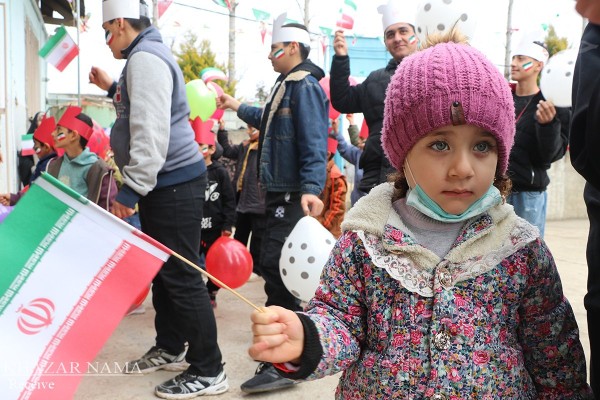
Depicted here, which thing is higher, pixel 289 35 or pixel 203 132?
pixel 289 35

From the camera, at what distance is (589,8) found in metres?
1.03

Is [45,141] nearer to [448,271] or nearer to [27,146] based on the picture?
[27,146]

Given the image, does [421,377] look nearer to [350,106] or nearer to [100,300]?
[100,300]

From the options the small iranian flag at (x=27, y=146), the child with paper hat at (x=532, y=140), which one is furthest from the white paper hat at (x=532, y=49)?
the small iranian flag at (x=27, y=146)

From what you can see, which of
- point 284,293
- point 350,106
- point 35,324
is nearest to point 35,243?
point 35,324

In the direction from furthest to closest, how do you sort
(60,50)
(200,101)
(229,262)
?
(60,50) < (200,101) < (229,262)

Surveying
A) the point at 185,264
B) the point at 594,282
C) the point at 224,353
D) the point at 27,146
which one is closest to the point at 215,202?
the point at 224,353

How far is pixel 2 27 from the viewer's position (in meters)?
6.40

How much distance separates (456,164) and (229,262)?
3102 mm

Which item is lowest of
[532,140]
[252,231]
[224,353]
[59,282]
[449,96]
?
[224,353]

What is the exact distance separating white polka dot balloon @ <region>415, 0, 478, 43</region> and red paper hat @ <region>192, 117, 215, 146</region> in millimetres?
2346

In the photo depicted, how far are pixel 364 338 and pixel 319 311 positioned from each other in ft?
0.43

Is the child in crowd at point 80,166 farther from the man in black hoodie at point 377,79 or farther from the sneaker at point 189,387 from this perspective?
the man in black hoodie at point 377,79

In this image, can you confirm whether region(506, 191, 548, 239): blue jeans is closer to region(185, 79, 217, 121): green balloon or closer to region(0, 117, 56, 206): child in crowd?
region(185, 79, 217, 121): green balloon
